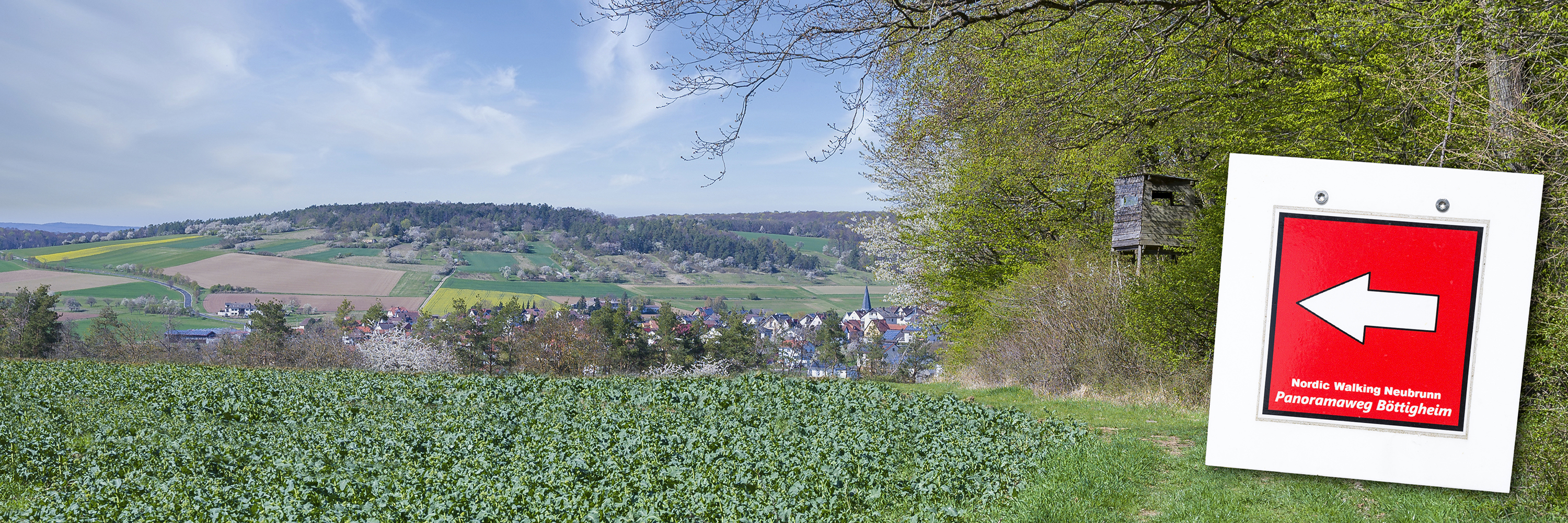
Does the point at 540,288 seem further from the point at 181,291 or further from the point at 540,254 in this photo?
the point at 181,291

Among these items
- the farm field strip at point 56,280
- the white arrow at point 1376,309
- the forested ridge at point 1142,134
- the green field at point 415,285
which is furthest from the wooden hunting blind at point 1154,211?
the farm field strip at point 56,280

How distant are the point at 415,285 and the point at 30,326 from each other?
1739 inches

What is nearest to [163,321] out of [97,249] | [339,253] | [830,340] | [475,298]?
[475,298]

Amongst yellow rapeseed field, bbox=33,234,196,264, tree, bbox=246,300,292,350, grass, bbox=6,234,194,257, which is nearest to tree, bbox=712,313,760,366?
tree, bbox=246,300,292,350

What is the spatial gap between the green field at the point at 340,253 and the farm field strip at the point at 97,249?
74.4ft

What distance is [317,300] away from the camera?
220ft

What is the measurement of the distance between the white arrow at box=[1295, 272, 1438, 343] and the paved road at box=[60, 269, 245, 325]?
61.3 m

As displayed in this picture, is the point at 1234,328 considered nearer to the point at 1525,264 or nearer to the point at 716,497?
the point at 1525,264

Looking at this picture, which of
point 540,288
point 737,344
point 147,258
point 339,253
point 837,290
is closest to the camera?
point 737,344

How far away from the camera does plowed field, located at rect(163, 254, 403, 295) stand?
72188 mm

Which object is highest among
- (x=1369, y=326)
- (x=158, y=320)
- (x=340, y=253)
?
(x=1369, y=326)

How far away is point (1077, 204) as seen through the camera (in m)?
19.0

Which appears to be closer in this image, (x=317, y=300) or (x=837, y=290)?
(x=317, y=300)

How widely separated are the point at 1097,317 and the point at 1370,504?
951 centimetres
